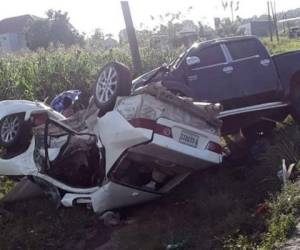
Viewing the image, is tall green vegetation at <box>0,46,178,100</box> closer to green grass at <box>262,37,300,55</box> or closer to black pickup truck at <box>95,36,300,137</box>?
black pickup truck at <box>95,36,300,137</box>

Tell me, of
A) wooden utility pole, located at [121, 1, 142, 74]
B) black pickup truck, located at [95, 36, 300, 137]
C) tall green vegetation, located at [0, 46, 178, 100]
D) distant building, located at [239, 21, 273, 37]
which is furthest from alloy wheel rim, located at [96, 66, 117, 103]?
distant building, located at [239, 21, 273, 37]

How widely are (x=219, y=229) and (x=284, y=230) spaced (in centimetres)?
90

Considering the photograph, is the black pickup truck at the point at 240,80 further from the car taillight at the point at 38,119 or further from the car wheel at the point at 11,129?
the car wheel at the point at 11,129

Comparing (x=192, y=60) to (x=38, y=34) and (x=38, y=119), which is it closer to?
(x=38, y=119)

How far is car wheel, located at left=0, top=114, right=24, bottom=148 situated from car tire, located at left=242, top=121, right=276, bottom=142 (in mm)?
3911

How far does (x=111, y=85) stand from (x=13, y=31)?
214 feet

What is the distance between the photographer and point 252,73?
9.88 metres

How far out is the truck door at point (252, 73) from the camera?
9.77m

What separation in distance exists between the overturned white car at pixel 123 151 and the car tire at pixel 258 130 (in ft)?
10.1

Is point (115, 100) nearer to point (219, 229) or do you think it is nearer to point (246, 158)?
point (219, 229)

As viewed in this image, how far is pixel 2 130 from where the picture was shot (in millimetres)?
8906

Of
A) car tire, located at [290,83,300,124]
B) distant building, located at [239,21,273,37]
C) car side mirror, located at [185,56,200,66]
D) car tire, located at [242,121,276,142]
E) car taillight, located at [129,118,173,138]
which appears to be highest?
car side mirror, located at [185,56,200,66]

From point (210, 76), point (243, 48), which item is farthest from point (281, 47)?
point (210, 76)

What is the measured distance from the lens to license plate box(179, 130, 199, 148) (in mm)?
6660
